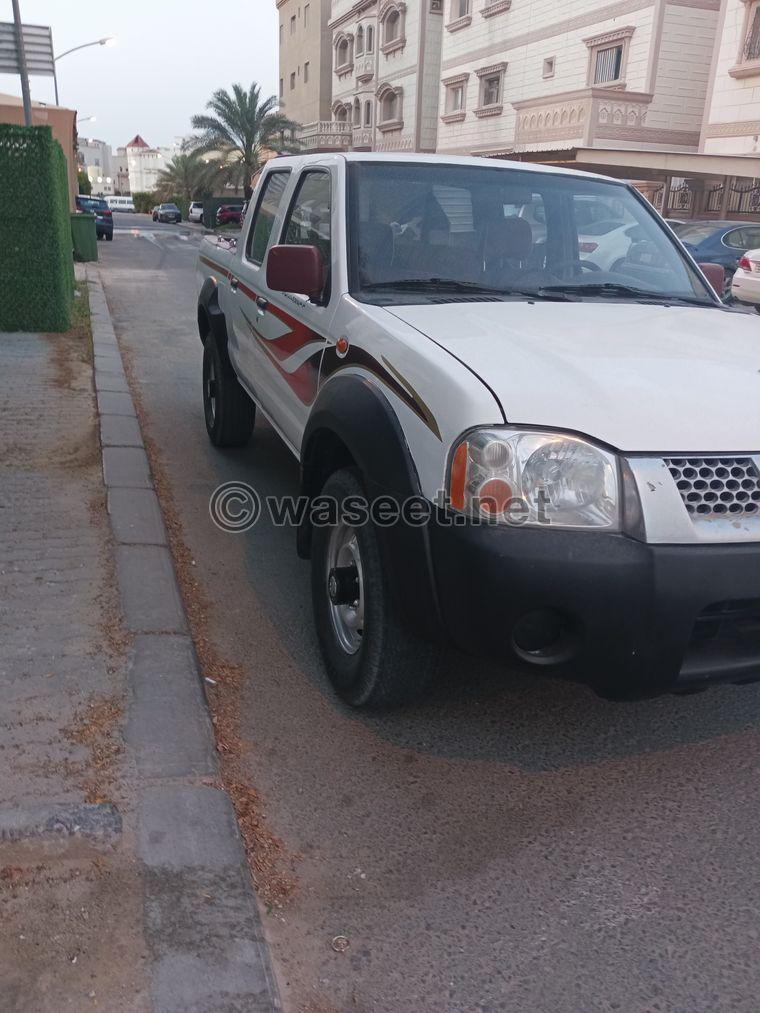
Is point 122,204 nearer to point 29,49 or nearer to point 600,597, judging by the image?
point 29,49

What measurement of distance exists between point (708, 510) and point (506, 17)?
3428cm

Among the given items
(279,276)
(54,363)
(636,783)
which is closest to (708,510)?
(636,783)

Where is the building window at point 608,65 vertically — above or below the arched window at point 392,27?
below

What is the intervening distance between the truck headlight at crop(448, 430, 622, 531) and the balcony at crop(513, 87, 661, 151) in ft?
85.1

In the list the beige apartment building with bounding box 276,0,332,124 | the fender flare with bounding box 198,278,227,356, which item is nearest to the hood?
the fender flare with bounding box 198,278,227,356

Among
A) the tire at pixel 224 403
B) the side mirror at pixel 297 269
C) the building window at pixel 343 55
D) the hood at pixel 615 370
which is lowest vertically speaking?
the tire at pixel 224 403

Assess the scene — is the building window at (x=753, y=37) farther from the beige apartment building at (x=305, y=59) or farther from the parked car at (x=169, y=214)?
the parked car at (x=169, y=214)

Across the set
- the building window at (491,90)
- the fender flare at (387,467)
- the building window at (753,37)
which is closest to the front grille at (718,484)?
the fender flare at (387,467)

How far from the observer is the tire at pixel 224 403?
6.07 metres

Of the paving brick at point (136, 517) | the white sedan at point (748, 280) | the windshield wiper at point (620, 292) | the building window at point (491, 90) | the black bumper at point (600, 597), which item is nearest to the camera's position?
the black bumper at point (600, 597)

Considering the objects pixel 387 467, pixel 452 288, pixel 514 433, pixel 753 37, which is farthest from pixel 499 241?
pixel 753 37

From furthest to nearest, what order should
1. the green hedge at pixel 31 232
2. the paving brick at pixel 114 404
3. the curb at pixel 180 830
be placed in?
the green hedge at pixel 31 232 → the paving brick at pixel 114 404 → the curb at pixel 180 830

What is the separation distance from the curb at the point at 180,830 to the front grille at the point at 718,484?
5.17 feet

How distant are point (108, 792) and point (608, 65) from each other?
97.4 feet
